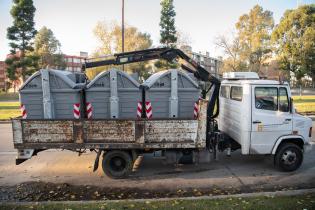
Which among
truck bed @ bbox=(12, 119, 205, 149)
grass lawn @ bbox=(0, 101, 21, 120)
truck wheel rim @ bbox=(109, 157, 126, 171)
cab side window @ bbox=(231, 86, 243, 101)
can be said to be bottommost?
truck wheel rim @ bbox=(109, 157, 126, 171)

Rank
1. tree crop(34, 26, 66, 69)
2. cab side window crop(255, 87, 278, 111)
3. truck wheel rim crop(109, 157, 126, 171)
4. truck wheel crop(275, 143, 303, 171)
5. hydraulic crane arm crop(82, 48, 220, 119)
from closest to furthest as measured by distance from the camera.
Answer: truck wheel rim crop(109, 157, 126, 171)
cab side window crop(255, 87, 278, 111)
truck wheel crop(275, 143, 303, 171)
hydraulic crane arm crop(82, 48, 220, 119)
tree crop(34, 26, 66, 69)

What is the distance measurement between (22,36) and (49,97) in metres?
36.5

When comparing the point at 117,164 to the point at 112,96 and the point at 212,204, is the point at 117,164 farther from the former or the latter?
the point at 212,204

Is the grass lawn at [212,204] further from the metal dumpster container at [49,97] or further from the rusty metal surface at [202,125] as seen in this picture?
the metal dumpster container at [49,97]

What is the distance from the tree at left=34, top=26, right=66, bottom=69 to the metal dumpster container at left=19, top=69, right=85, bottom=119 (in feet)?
168

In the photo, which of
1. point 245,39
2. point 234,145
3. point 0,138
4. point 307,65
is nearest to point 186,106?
point 234,145

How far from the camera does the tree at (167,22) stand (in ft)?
126

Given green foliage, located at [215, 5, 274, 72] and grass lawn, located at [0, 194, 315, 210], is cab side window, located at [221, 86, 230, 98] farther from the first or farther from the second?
green foliage, located at [215, 5, 274, 72]

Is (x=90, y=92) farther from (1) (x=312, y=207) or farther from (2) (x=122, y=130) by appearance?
(1) (x=312, y=207)

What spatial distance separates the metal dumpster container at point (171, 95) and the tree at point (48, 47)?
5231 centimetres

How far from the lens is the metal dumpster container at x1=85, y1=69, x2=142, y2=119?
681 centimetres

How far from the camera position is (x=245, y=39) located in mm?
41750

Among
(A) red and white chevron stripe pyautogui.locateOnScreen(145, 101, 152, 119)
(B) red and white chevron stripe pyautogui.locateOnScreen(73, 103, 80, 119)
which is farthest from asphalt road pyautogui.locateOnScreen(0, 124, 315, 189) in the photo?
(B) red and white chevron stripe pyautogui.locateOnScreen(73, 103, 80, 119)

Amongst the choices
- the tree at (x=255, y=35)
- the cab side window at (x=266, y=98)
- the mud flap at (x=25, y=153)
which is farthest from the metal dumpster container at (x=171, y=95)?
the tree at (x=255, y=35)
